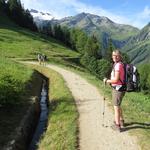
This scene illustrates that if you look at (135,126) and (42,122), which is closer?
(135,126)

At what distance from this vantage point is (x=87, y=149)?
1784 centimetres

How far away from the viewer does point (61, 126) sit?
22.3m

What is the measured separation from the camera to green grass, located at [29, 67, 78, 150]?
748 inches

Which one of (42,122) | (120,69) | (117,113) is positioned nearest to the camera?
(120,69)

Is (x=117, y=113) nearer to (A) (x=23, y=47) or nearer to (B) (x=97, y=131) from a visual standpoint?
(B) (x=97, y=131)

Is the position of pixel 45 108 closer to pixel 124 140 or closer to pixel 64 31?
pixel 124 140

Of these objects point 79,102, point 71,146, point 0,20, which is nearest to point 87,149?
point 71,146

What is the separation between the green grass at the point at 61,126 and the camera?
18989mm

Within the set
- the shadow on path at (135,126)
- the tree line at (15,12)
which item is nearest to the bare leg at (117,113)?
the shadow on path at (135,126)

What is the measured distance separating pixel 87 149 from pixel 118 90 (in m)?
3.42

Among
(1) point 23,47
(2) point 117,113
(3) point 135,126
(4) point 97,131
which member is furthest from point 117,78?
(1) point 23,47

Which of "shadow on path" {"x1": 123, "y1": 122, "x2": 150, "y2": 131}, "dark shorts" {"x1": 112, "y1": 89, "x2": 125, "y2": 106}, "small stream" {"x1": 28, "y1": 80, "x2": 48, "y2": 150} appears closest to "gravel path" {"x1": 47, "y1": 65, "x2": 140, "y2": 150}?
"shadow on path" {"x1": 123, "y1": 122, "x2": 150, "y2": 131}

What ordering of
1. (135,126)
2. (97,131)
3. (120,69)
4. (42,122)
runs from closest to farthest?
(120,69) < (97,131) < (135,126) < (42,122)

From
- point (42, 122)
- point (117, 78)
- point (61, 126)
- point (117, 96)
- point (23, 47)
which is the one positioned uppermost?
point (23, 47)
